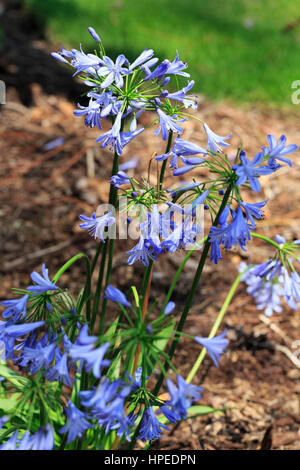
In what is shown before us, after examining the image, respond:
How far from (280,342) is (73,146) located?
3013 millimetres

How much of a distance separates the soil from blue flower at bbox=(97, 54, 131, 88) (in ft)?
6.66

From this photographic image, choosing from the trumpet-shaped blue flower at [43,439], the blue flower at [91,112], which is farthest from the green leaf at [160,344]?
the blue flower at [91,112]

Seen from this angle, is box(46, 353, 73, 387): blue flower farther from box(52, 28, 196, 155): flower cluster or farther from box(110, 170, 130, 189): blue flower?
box(52, 28, 196, 155): flower cluster

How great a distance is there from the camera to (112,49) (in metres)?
7.28

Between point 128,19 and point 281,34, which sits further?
point 281,34

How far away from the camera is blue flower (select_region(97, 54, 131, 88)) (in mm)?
1659

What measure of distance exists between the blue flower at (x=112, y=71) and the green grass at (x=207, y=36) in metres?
5.21

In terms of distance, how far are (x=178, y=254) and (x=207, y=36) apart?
5741mm

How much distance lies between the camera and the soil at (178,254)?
3.07 m

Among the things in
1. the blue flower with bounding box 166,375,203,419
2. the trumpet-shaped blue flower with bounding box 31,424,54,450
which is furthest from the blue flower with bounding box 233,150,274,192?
the trumpet-shaped blue flower with bounding box 31,424,54,450

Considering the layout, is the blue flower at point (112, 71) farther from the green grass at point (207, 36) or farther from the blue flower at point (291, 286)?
the green grass at point (207, 36)

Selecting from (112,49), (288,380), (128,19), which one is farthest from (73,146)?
(128,19)

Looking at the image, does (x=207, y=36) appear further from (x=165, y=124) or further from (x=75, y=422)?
(x=75, y=422)
